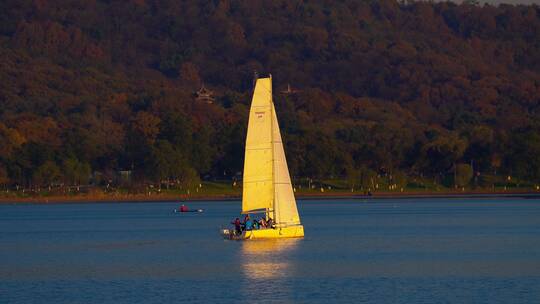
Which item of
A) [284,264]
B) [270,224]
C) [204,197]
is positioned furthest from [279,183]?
[204,197]

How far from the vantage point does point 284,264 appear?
6222 centimetres

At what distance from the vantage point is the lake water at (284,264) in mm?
50062

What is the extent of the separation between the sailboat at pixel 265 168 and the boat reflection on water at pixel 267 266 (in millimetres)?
1763

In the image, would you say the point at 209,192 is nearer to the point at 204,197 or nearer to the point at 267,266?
the point at 204,197

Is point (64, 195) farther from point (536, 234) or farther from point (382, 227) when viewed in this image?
point (536, 234)

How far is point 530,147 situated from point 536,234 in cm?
9903

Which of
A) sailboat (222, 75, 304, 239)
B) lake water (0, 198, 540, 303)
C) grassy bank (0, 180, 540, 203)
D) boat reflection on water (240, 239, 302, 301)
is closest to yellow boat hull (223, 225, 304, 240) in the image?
sailboat (222, 75, 304, 239)

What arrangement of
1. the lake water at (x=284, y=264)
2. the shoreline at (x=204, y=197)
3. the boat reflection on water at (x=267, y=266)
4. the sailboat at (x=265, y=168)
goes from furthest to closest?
the shoreline at (x=204, y=197) < the sailboat at (x=265, y=168) < the boat reflection on water at (x=267, y=266) < the lake water at (x=284, y=264)

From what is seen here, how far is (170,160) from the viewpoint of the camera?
18588 centimetres

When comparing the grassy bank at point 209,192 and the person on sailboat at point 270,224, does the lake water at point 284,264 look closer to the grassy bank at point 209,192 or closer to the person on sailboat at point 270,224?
the person on sailboat at point 270,224

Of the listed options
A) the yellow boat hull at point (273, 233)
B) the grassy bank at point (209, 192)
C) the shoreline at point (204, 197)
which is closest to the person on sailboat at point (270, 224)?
the yellow boat hull at point (273, 233)

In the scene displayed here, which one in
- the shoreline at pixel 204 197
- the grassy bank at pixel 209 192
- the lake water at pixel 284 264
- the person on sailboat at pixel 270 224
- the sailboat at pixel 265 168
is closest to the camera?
the lake water at pixel 284 264

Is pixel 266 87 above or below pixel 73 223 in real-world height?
above

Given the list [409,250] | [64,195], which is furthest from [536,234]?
[64,195]
